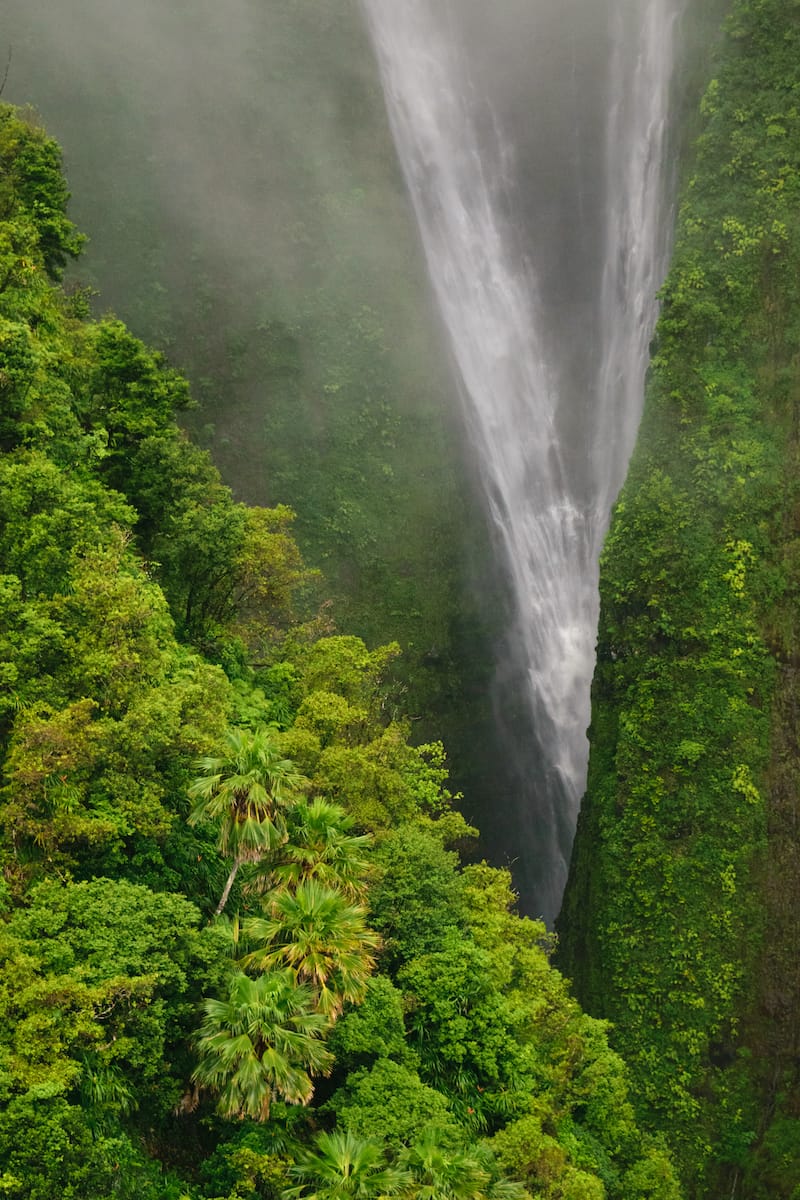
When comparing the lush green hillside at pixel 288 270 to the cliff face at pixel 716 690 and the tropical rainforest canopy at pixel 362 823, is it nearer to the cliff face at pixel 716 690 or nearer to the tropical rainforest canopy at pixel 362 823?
the tropical rainforest canopy at pixel 362 823

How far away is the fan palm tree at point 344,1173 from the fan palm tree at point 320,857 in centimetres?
408

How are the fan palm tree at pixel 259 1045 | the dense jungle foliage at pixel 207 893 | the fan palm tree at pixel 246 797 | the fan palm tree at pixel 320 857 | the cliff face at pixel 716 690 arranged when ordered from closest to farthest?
1. the fan palm tree at pixel 259 1045
2. the dense jungle foliage at pixel 207 893
3. the fan palm tree at pixel 246 797
4. the fan palm tree at pixel 320 857
5. the cliff face at pixel 716 690

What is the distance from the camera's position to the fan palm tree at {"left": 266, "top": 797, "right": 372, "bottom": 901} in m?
18.5

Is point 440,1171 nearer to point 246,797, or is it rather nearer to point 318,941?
point 318,941

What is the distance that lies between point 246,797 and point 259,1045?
4.08 meters

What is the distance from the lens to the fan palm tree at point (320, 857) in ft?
60.7

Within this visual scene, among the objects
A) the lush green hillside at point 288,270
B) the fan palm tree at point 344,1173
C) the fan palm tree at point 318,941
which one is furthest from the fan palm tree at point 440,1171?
the lush green hillside at point 288,270

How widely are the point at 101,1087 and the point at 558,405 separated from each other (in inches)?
1544

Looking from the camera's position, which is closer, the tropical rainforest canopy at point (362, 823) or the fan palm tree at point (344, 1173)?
the fan palm tree at point (344, 1173)

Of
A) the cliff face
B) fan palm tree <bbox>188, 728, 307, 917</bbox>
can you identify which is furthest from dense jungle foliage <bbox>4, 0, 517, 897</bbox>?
fan palm tree <bbox>188, 728, 307, 917</bbox>

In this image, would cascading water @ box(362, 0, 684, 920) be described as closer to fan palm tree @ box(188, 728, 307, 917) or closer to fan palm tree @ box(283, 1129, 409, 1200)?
fan palm tree @ box(188, 728, 307, 917)

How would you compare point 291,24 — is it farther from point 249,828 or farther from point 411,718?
point 249,828

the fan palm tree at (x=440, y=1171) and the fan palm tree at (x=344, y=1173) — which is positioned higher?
the fan palm tree at (x=440, y=1171)

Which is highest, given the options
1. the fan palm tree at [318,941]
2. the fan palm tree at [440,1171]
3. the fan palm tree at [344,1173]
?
the fan palm tree at [318,941]
